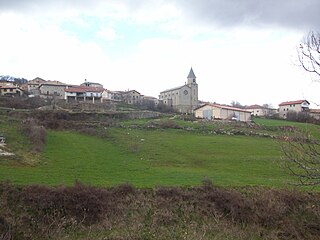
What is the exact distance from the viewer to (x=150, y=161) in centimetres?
2778

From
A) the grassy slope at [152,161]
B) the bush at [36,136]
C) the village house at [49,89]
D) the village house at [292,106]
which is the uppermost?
the village house at [49,89]

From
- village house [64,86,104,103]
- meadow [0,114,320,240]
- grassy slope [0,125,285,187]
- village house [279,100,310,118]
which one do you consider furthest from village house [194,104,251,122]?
meadow [0,114,320,240]

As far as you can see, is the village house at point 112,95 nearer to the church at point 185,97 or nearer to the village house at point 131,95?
the village house at point 131,95

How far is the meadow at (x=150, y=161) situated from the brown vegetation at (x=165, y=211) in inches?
54.2

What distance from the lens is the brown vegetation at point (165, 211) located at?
1598 cm

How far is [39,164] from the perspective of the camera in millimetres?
24016

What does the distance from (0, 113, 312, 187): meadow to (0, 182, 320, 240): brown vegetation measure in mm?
1377

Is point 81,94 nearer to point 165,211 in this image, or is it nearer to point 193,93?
point 193,93

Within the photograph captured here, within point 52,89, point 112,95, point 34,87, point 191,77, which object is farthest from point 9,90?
point 191,77

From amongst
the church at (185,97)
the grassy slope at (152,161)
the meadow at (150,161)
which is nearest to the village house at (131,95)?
the church at (185,97)

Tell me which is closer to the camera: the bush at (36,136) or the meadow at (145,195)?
the meadow at (145,195)

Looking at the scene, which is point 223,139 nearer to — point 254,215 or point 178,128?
point 178,128

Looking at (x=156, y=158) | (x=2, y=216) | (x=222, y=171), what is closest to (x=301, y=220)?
(x=222, y=171)

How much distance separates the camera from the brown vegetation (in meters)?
16.0
